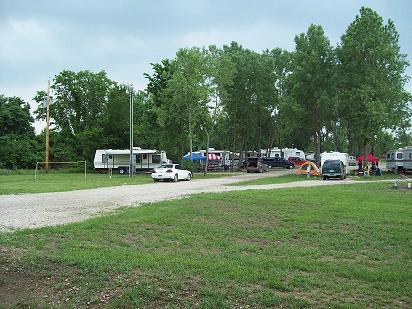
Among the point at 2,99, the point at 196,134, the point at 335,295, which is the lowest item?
the point at 335,295

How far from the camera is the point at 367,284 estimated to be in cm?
619

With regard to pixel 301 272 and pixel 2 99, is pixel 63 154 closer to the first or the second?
pixel 2 99

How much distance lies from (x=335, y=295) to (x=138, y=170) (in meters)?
45.4

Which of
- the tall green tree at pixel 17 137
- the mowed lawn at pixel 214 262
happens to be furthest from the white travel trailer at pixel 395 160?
the tall green tree at pixel 17 137

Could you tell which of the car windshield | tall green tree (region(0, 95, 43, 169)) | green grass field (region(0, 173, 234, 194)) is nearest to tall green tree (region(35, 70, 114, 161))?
tall green tree (region(0, 95, 43, 169))

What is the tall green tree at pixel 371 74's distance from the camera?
40.1 meters

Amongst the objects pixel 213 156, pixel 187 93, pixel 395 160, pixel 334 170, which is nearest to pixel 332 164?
pixel 334 170

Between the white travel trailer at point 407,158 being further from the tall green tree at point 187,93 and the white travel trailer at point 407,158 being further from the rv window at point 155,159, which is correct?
the rv window at point 155,159

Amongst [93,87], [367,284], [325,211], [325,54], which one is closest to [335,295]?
[367,284]

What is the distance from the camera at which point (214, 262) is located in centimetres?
729

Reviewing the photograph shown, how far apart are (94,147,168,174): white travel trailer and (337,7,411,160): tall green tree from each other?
67.4ft

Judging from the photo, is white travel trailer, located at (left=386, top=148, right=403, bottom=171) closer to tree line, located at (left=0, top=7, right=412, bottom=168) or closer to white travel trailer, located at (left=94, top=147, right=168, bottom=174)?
tree line, located at (left=0, top=7, right=412, bottom=168)

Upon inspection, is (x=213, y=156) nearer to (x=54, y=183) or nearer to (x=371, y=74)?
(x=371, y=74)

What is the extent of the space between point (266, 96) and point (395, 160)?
1595 cm
